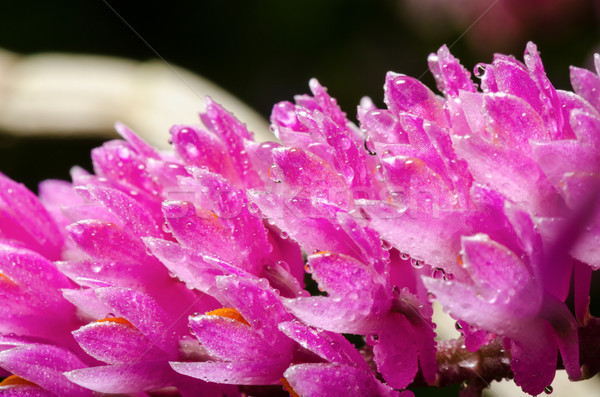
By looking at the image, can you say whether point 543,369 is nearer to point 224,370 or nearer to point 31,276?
point 224,370

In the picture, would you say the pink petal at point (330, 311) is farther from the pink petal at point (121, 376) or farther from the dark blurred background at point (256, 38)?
the dark blurred background at point (256, 38)

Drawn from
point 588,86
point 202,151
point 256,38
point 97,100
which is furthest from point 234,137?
point 256,38

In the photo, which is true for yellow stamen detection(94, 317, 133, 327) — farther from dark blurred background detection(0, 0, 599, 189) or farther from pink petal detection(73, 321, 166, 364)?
→ dark blurred background detection(0, 0, 599, 189)

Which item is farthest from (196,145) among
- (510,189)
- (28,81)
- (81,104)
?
(28,81)

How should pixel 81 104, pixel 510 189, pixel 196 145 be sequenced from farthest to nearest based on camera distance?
pixel 81 104, pixel 196 145, pixel 510 189

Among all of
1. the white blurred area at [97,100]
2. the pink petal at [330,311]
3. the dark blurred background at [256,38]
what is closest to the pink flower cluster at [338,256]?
the pink petal at [330,311]

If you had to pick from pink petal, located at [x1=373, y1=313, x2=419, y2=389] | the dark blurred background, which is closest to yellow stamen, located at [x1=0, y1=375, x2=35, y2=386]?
pink petal, located at [x1=373, y1=313, x2=419, y2=389]
